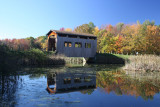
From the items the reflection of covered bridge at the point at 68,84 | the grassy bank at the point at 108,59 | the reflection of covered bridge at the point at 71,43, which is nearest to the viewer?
the reflection of covered bridge at the point at 68,84

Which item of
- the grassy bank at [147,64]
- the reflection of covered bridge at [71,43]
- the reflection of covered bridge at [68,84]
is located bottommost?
the reflection of covered bridge at [68,84]

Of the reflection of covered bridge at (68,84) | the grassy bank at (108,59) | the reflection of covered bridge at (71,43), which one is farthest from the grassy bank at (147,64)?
the grassy bank at (108,59)

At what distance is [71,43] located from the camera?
2269 centimetres

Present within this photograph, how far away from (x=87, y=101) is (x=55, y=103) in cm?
99

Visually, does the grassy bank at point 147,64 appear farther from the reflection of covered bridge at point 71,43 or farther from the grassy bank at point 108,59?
the grassy bank at point 108,59

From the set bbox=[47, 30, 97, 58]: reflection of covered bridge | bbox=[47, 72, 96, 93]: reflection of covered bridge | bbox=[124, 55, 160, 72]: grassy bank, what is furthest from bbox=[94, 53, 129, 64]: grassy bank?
bbox=[47, 72, 96, 93]: reflection of covered bridge

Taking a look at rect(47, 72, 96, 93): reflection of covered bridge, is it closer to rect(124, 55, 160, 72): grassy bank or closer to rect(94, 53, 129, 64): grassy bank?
rect(124, 55, 160, 72): grassy bank

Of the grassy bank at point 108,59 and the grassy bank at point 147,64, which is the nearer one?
the grassy bank at point 147,64

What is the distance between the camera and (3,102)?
165 inches

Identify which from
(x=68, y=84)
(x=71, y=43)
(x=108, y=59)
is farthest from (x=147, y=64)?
(x=108, y=59)

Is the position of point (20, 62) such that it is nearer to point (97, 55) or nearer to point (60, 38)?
point (60, 38)

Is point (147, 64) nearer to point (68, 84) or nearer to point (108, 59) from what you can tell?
point (68, 84)

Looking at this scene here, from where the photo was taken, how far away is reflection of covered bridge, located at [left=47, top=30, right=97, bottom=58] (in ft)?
70.1

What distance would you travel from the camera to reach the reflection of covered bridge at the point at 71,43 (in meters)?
21.4
